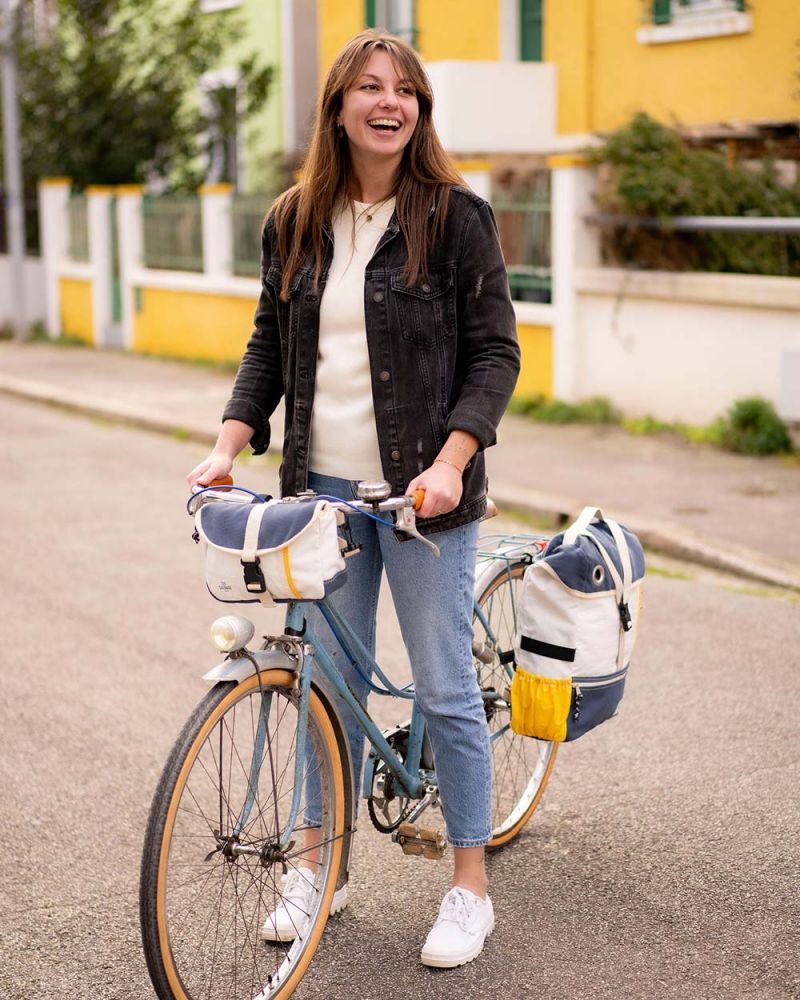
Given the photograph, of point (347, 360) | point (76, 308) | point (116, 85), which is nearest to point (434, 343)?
point (347, 360)

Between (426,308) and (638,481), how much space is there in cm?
617

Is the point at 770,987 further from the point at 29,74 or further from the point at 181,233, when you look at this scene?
the point at 29,74

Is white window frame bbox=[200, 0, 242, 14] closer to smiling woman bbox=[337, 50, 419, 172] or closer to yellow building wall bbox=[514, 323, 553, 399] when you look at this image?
yellow building wall bbox=[514, 323, 553, 399]

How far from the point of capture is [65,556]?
7504 mm

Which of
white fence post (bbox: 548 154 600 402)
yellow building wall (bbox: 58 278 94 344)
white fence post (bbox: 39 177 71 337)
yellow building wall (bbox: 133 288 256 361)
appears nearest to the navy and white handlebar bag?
white fence post (bbox: 548 154 600 402)

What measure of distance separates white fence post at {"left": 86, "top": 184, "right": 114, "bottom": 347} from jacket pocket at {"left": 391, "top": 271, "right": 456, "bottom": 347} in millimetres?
15549

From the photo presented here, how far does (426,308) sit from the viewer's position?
3191 mm

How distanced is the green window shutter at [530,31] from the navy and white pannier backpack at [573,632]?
1304 centimetres

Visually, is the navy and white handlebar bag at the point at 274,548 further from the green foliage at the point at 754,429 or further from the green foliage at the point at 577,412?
the green foliage at the point at 577,412

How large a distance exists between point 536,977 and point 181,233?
14.5m

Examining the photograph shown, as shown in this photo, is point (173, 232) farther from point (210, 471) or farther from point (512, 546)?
point (210, 471)

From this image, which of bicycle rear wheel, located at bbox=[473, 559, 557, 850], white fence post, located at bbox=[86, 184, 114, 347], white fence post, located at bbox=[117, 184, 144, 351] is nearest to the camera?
bicycle rear wheel, located at bbox=[473, 559, 557, 850]

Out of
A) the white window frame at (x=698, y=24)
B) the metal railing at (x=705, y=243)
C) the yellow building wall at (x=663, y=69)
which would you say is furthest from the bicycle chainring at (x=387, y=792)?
the white window frame at (x=698, y=24)

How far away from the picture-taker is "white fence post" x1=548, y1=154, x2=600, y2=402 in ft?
37.5
